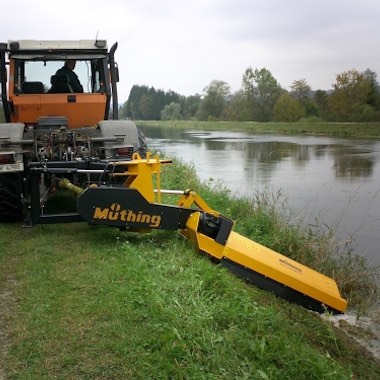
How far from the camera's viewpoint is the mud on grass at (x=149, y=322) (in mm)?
3230

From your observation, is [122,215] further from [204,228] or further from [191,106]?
[191,106]

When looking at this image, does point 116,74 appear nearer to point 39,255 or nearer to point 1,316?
point 39,255

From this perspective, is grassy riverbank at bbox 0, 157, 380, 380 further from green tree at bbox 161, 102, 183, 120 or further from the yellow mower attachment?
green tree at bbox 161, 102, 183, 120

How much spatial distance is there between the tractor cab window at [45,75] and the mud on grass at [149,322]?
3.15m

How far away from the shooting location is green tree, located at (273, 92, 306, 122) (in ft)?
200

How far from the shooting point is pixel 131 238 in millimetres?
5859

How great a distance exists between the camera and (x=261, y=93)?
7206cm

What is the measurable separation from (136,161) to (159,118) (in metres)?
112

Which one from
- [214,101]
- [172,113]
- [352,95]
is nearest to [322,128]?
[352,95]

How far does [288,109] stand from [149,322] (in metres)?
60.9

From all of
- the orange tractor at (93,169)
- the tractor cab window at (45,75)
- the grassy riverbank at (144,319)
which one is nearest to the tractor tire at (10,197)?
the orange tractor at (93,169)

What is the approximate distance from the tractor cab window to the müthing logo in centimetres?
338

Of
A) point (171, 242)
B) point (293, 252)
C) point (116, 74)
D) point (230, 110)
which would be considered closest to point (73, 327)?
point (171, 242)

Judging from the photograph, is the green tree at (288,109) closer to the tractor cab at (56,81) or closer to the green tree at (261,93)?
the green tree at (261,93)
